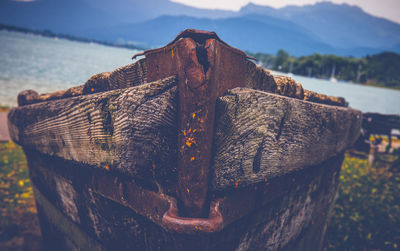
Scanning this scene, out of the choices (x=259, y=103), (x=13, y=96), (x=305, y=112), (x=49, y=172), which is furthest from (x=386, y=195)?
(x=13, y=96)

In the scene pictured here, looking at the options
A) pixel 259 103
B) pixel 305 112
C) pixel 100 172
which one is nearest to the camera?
pixel 259 103

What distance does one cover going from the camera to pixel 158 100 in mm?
871

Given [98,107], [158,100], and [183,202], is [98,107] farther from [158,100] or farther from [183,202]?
[183,202]

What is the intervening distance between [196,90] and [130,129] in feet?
1.12

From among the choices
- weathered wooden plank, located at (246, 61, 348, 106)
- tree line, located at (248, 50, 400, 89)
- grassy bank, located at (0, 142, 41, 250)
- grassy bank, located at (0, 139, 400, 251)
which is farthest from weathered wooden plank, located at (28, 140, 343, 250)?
tree line, located at (248, 50, 400, 89)

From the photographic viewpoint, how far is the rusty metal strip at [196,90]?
0.80 m

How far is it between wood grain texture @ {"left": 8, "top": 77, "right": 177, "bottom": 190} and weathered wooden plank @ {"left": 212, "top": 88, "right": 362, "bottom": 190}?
0.74ft

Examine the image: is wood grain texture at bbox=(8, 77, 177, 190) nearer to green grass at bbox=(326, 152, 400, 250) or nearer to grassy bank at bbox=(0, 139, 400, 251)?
grassy bank at bbox=(0, 139, 400, 251)

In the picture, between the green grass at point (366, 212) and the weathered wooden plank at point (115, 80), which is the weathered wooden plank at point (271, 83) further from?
the green grass at point (366, 212)

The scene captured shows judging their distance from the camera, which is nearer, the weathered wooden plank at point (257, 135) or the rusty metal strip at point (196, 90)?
the rusty metal strip at point (196, 90)

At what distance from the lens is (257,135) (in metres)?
0.99

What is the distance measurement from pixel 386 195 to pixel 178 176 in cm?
599

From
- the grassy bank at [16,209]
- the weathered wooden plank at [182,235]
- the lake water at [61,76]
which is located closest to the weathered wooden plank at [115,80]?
the lake water at [61,76]

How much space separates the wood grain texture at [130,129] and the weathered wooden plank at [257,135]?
0.23 metres
